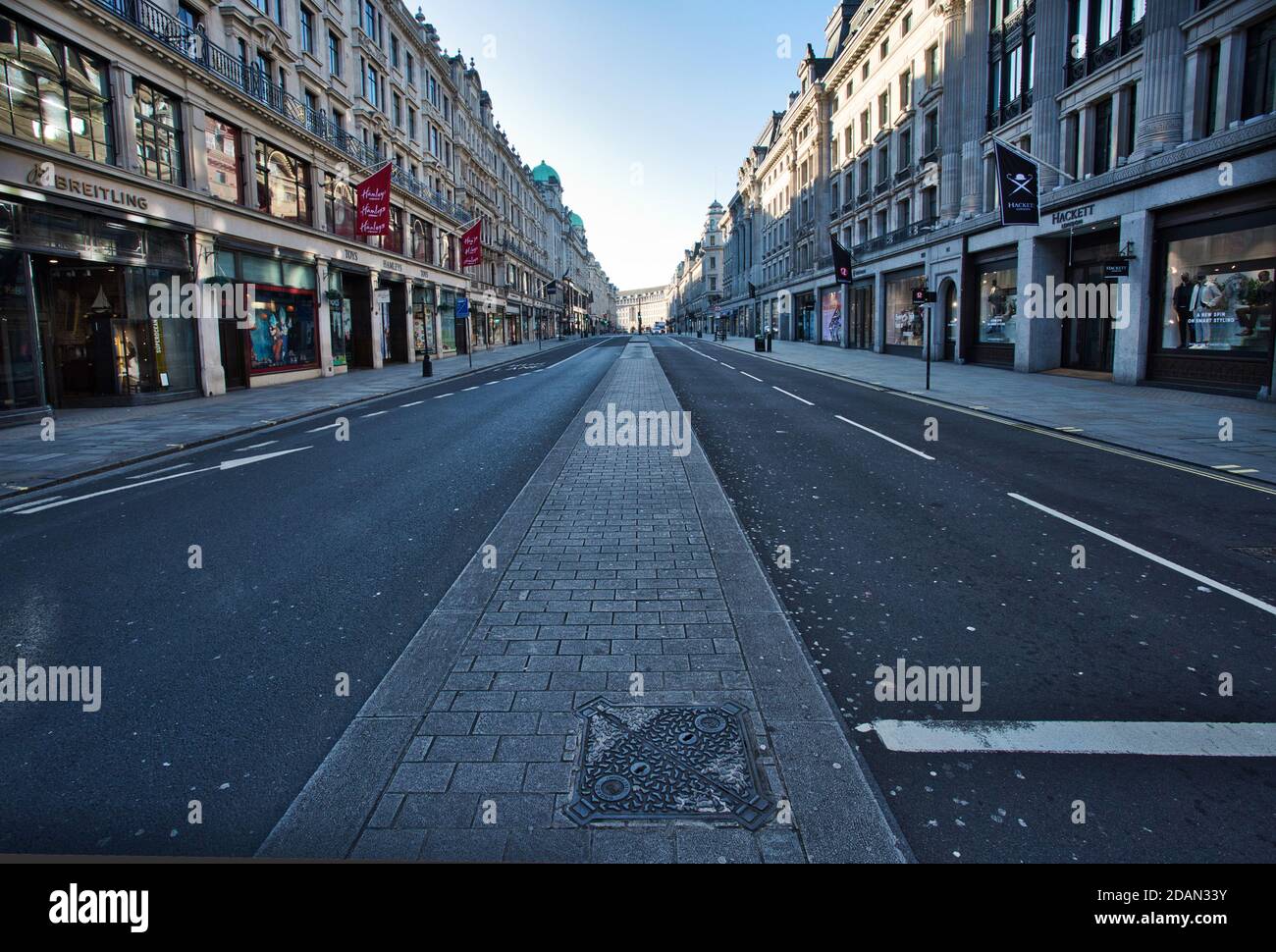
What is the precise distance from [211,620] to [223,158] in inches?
925

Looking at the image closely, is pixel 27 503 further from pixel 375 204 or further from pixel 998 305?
pixel 998 305

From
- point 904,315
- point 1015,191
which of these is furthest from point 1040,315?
point 904,315

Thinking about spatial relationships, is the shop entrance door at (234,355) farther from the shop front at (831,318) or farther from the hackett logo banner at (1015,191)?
the shop front at (831,318)

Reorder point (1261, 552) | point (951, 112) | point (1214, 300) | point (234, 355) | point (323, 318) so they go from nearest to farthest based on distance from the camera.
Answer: point (1261, 552) → point (1214, 300) → point (234, 355) → point (323, 318) → point (951, 112)

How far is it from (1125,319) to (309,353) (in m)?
28.3

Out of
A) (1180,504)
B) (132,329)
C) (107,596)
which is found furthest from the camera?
(132,329)

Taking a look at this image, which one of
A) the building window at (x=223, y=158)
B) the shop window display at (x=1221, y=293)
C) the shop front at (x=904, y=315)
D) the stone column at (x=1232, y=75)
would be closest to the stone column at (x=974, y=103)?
the shop front at (x=904, y=315)

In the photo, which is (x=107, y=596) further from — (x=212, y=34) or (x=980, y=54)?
(x=980, y=54)

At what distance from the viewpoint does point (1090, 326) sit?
79.6 ft

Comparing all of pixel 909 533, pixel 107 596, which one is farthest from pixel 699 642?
pixel 107 596

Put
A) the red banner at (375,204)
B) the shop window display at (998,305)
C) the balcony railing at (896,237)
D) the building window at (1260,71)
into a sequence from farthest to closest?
the balcony railing at (896,237) → the shop window display at (998,305) → the red banner at (375,204) → the building window at (1260,71)

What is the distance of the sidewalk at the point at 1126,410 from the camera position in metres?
10.9

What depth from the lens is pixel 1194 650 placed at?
437 cm

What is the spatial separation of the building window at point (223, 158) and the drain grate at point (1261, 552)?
2551 centimetres
